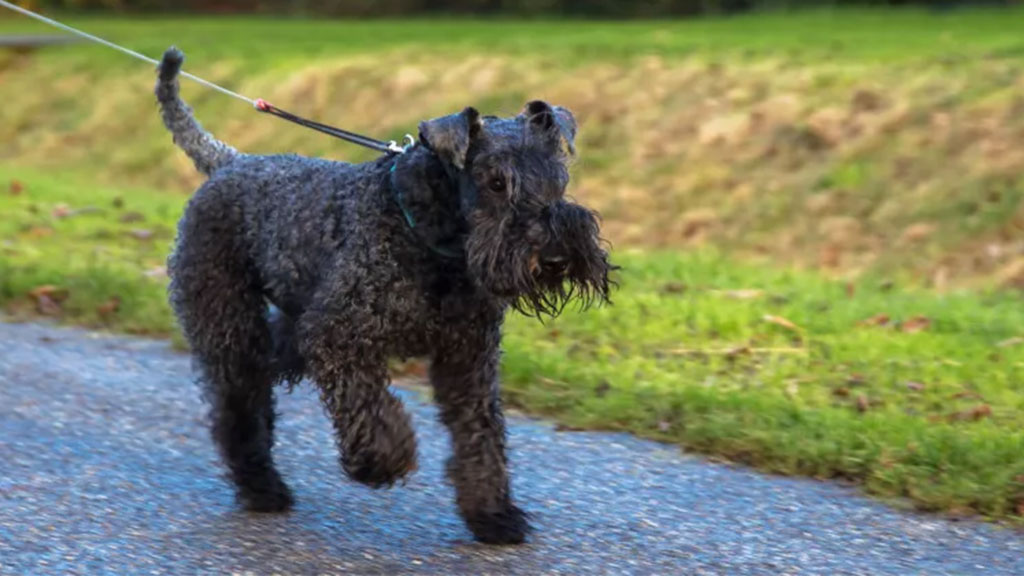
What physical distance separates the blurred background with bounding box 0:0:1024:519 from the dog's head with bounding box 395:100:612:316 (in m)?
1.93

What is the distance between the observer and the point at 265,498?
6051 mm

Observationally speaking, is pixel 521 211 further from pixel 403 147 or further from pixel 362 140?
pixel 362 140

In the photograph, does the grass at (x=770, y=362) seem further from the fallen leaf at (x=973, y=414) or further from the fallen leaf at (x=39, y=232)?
the fallen leaf at (x=39, y=232)

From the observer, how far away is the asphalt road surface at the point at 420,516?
5422 mm

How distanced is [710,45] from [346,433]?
40.2 feet

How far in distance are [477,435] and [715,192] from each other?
846 centimetres

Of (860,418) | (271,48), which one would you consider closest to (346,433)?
(860,418)

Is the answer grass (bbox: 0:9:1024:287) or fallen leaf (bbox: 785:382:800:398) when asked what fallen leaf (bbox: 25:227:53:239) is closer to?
grass (bbox: 0:9:1024:287)

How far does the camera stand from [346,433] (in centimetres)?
549

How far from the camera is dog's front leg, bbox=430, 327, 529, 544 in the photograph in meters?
5.57

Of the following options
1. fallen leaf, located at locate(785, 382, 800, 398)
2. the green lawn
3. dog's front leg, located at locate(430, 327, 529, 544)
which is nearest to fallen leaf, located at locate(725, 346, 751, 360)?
fallen leaf, located at locate(785, 382, 800, 398)

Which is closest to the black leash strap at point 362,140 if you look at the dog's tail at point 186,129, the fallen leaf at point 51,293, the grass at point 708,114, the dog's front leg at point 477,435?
the dog's tail at point 186,129

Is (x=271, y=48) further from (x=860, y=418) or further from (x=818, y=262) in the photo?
(x=860, y=418)

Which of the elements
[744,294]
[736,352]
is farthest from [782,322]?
[744,294]
